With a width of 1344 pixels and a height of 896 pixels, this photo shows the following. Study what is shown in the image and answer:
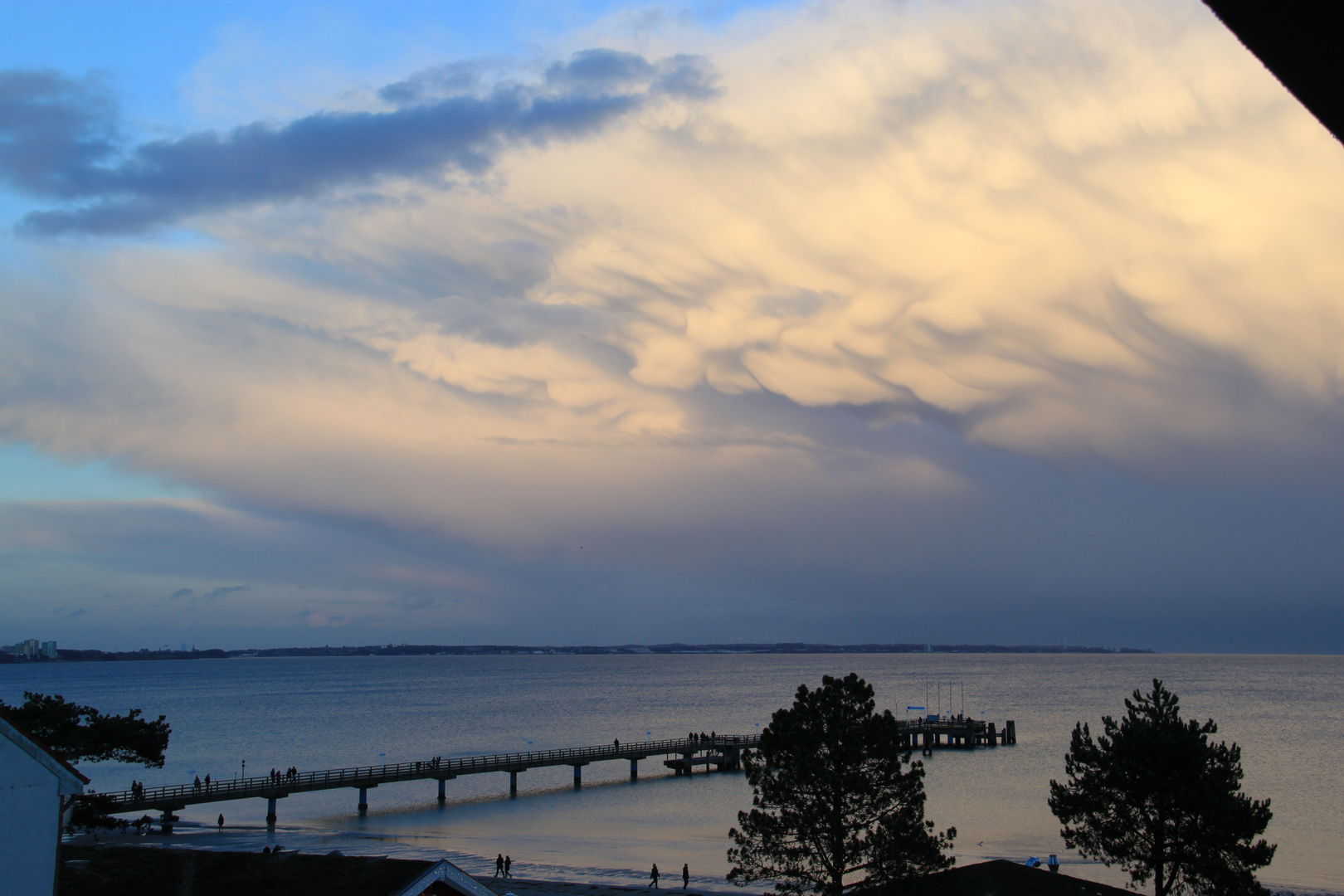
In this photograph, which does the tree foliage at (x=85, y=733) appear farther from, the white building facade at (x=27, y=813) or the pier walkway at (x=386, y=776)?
the white building facade at (x=27, y=813)

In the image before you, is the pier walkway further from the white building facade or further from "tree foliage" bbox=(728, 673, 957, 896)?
"tree foliage" bbox=(728, 673, 957, 896)

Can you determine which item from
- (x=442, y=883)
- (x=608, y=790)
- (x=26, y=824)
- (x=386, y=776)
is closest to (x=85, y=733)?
(x=26, y=824)

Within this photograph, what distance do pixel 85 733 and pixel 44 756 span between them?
74.0 feet

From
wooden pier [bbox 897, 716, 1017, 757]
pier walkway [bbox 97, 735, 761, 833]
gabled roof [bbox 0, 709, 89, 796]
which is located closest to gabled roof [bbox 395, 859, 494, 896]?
gabled roof [bbox 0, 709, 89, 796]

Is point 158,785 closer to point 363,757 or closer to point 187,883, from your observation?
point 363,757

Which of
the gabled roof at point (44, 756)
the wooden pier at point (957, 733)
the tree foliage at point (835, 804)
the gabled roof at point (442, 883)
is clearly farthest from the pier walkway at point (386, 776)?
the gabled roof at point (442, 883)

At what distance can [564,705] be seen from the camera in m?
165

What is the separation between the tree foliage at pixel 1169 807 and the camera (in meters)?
27.8

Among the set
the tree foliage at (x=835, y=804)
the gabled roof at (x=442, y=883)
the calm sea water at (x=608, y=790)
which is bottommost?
the calm sea water at (x=608, y=790)

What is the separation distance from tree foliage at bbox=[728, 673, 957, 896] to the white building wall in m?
18.2

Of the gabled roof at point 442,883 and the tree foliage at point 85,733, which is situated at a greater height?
the gabled roof at point 442,883

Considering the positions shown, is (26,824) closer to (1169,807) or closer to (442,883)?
(442,883)

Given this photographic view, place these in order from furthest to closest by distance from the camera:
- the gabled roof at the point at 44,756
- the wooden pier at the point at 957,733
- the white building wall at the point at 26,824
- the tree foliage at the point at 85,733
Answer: the wooden pier at the point at 957,733, the tree foliage at the point at 85,733, the gabled roof at the point at 44,756, the white building wall at the point at 26,824

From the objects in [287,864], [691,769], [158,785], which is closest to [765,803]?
[287,864]
